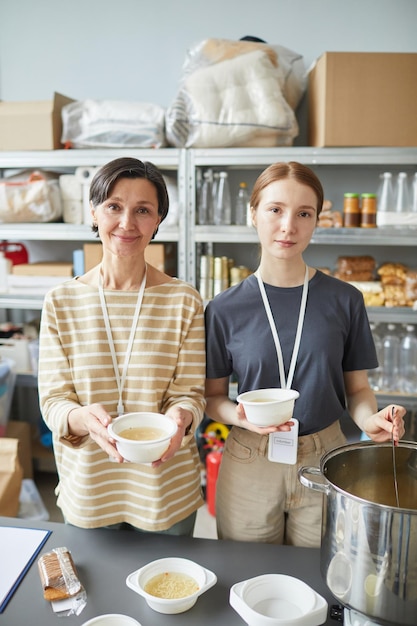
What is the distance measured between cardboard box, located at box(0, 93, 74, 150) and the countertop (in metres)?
2.15

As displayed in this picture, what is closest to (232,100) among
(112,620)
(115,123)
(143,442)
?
(115,123)

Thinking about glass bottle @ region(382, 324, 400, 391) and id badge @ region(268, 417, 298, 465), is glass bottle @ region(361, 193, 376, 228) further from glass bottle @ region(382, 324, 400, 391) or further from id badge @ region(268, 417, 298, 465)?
id badge @ region(268, 417, 298, 465)

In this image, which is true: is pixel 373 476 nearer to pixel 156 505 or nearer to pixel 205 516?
pixel 156 505

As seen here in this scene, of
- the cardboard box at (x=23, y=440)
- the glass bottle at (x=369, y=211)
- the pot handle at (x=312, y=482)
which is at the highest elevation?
the glass bottle at (x=369, y=211)

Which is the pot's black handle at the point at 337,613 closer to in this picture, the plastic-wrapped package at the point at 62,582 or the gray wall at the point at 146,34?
the plastic-wrapped package at the point at 62,582

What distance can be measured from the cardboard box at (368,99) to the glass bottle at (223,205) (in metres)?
0.59

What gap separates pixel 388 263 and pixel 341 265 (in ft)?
0.88

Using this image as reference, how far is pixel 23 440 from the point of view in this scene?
3.30 meters

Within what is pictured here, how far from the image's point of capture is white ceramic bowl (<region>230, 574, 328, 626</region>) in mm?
967

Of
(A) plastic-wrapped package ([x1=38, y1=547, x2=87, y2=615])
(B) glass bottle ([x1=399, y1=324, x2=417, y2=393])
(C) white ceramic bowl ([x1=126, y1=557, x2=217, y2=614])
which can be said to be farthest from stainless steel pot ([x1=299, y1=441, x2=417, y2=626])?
(B) glass bottle ([x1=399, y1=324, x2=417, y2=393])

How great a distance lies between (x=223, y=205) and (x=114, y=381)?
1.89 m

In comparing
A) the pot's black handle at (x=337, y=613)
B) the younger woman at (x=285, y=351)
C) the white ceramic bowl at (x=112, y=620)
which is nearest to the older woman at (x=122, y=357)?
the younger woman at (x=285, y=351)

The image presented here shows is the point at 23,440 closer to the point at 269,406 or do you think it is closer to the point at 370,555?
the point at 269,406

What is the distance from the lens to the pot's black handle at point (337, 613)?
40.9 inches
